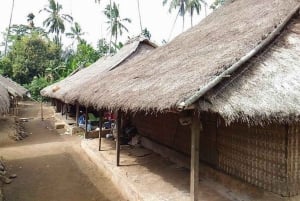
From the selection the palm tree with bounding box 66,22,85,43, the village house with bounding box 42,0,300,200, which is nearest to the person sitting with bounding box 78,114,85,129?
the village house with bounding box 42,0,300,200

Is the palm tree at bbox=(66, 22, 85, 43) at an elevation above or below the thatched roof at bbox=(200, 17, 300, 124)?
above

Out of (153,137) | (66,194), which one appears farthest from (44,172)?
(153,137)

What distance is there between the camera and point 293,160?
5.37m

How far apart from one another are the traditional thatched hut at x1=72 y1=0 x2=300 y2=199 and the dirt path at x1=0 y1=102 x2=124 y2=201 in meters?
2.31

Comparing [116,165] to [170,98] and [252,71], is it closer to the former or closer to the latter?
[170,98]

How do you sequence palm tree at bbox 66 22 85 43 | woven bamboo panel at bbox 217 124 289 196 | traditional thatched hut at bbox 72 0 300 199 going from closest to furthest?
1. traditional thatched hut at bbox 72 0 300 199
2. woven bamboo panel at bbox 217 124 289 196
3. palm tree at bbox 66 22 85 43

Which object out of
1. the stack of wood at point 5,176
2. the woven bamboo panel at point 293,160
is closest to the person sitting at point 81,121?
the stack of wood at point 5,176

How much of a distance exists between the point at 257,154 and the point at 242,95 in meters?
1.62

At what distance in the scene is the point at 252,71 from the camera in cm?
519

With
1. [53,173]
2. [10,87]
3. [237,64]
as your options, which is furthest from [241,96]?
[10,87]

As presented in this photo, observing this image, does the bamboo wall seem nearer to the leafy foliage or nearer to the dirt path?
the dirt path

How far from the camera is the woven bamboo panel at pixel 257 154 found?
5402 mm

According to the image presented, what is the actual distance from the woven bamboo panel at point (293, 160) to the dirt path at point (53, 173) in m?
3.83

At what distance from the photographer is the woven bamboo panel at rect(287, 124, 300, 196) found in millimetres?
5278
